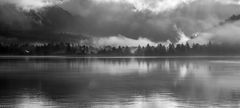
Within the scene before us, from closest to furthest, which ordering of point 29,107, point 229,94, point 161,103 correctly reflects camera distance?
point 29,107 < point 161,103 < point 229,94

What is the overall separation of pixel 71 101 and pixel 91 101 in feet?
9.60

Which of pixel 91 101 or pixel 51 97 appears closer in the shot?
pixel 91 101

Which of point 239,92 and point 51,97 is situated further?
point 239,92

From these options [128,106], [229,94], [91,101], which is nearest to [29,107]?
[91,101]

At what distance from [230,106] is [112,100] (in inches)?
669

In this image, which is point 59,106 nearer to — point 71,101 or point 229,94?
point 71,101

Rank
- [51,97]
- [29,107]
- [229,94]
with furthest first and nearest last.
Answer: [229,94] → [51,97] → [29,107]

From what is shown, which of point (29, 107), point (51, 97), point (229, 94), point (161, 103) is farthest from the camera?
point (229, 94)

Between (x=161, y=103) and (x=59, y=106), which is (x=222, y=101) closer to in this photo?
(x=161, y=103)

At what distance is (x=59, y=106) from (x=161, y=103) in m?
14.4

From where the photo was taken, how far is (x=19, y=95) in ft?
212

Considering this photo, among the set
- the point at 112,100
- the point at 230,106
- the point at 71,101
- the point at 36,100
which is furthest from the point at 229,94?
the point at 36,100

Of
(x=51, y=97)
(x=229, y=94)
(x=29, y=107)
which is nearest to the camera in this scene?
(x=29, y=107)

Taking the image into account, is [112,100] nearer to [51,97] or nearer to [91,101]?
[91,101]
